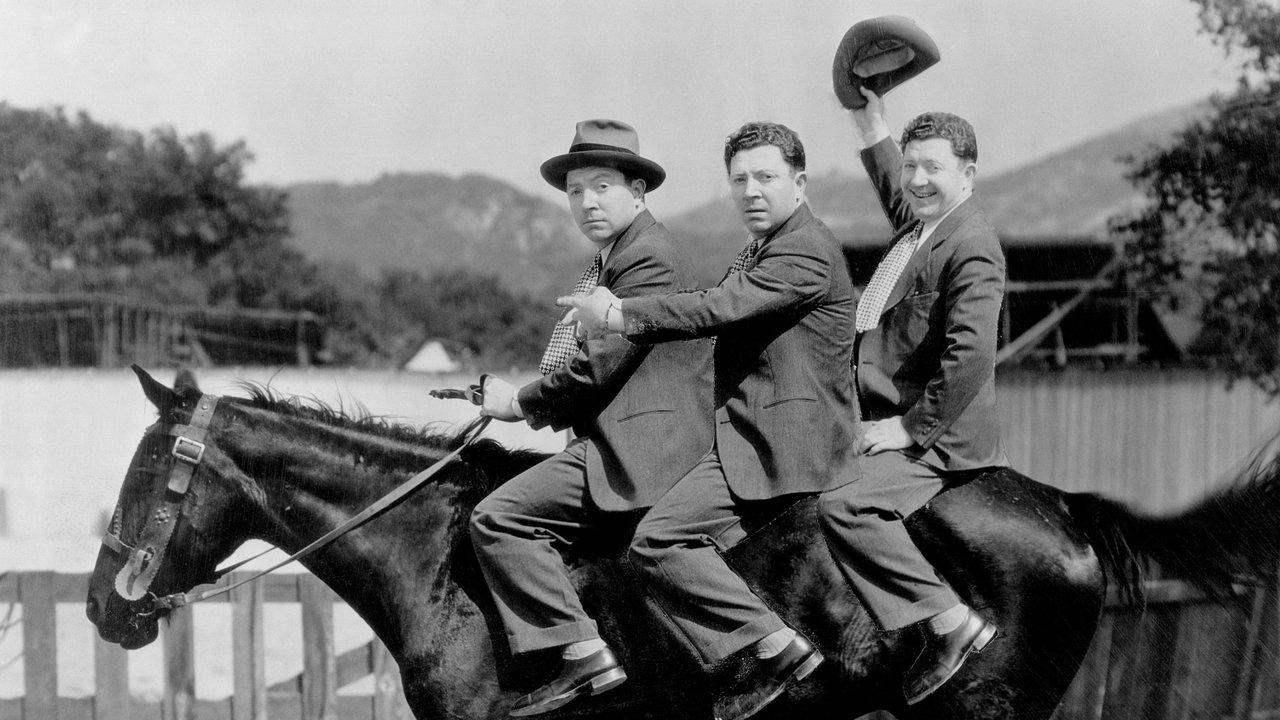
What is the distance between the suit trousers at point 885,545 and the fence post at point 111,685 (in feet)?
14.6

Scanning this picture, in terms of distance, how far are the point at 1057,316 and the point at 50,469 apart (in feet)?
48.4

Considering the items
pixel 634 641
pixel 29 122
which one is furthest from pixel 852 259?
pixel 29 122

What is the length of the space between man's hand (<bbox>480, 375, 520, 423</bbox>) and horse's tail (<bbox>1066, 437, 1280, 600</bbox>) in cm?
228

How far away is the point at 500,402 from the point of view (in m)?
3.95

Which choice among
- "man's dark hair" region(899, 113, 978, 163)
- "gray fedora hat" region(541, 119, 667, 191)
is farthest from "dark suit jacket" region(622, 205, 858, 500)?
"gray fedora hat" region(541, 119, 667, 191)

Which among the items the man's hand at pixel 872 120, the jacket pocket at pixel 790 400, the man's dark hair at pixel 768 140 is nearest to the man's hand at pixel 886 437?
the jacket pocket at pixel 790 400

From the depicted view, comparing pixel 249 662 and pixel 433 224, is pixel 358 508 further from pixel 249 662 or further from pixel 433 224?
pixel 433 224

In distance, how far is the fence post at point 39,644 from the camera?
6059 millimetres

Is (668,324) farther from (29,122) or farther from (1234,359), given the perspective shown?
(29,122)

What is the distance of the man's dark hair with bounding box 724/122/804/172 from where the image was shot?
3.63m

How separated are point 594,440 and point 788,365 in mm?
739

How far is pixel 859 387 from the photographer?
12.6ft

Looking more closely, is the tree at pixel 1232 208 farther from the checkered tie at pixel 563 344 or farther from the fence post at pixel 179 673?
the fence post at pixel 179 673

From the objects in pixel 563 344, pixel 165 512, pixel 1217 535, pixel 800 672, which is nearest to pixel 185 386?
pixel 165 512
